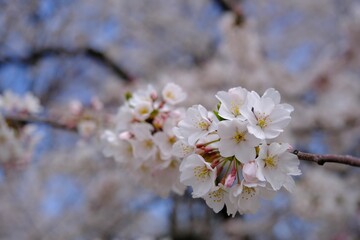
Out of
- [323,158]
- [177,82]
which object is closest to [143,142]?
[323,158]

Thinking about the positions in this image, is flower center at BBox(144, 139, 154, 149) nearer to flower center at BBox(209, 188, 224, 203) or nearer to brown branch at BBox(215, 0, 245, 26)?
flower center at BBox(209, 188, 224, 203)

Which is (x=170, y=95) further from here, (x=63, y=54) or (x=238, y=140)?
(x=63, y=54)

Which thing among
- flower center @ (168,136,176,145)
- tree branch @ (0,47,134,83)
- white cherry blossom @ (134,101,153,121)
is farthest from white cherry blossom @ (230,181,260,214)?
tree branch @ (0,47,134,83)

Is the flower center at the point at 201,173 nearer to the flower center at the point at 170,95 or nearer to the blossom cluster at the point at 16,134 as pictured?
the flower center at the point at 170,95

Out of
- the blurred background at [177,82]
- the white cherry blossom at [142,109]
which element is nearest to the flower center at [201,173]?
the white cherry blossom at [142,109]

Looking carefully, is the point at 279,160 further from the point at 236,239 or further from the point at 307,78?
the point at 236,239

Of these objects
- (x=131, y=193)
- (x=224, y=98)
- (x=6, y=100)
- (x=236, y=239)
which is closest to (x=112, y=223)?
(x=131, y=193)
